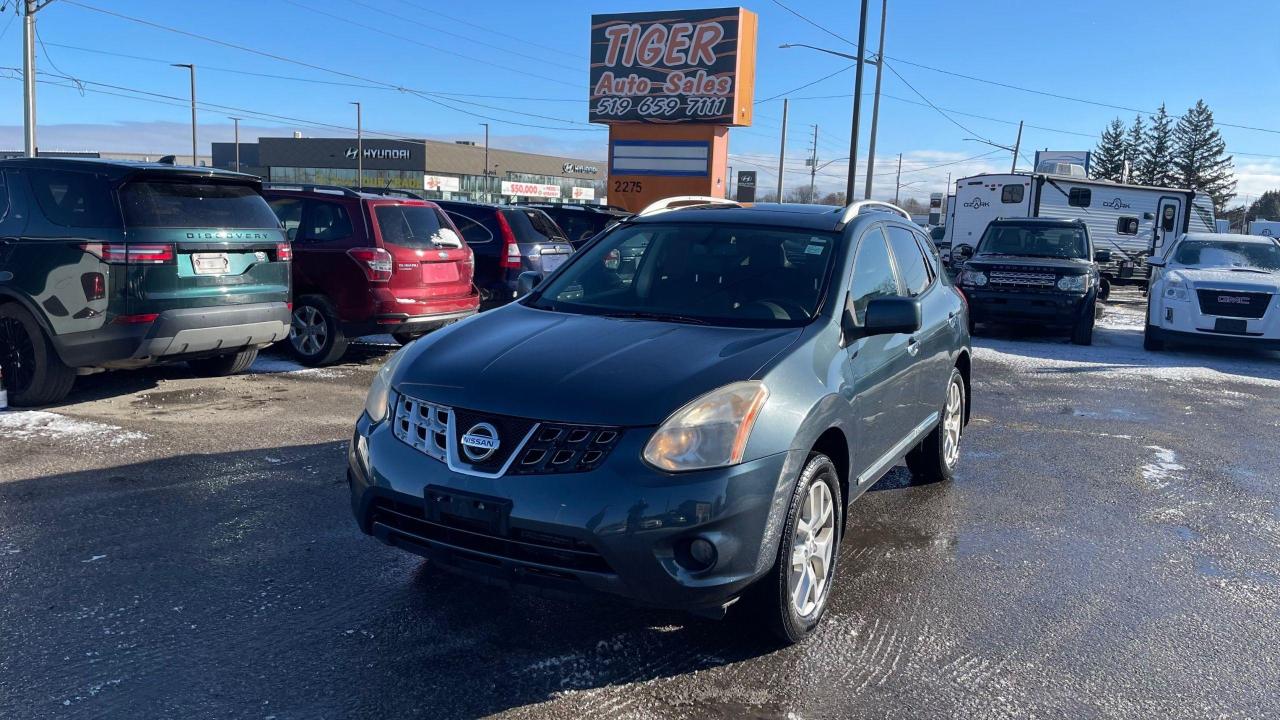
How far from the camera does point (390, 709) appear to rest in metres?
3.18

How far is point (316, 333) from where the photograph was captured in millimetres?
9555

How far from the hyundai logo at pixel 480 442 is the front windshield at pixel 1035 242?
13.3 m

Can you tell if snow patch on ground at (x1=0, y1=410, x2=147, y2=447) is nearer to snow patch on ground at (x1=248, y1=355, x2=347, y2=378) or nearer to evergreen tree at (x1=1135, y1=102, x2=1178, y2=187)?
snow patch on ground at (x1=248, y1=355, x2=347, y2=378)

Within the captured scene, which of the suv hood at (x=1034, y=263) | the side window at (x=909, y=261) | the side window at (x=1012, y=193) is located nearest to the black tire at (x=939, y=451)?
the side window at (x=909, y=261)

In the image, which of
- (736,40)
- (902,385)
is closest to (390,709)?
(902,385)

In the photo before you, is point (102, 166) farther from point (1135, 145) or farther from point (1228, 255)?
point (1135, 145)

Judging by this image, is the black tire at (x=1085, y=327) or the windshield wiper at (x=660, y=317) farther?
the black tire at (x=1085, y=327)

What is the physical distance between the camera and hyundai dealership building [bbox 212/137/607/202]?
7725 cm

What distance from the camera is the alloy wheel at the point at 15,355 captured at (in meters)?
7.12

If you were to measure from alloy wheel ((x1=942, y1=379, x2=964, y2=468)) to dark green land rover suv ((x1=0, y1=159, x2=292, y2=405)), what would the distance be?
529 cm

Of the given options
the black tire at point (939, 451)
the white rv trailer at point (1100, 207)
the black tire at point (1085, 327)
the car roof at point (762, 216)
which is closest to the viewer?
the car roof at point (762, 216)

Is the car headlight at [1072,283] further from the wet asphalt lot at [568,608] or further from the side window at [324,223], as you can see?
the side window at [324,223]

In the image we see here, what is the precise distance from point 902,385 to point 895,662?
1.59 meters

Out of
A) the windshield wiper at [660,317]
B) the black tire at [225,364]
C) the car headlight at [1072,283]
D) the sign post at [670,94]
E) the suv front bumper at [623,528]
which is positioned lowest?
the black tire at [225,364]
